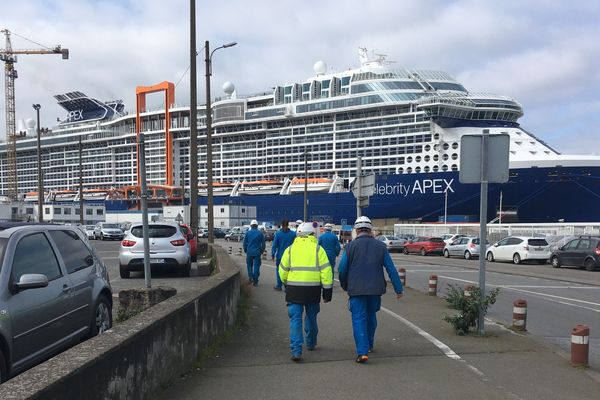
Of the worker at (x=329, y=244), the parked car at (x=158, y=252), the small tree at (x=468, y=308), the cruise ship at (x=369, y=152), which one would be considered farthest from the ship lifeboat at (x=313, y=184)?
the small tree at (x=468, y=308)

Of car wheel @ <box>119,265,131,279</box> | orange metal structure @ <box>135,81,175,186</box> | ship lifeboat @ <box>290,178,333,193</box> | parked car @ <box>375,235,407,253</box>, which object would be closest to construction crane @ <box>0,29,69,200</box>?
orange metal structure @ <box>135,81,175,186</box>

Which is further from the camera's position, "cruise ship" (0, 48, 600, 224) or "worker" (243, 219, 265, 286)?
"cruise ship" (0, 48, 600, 224)

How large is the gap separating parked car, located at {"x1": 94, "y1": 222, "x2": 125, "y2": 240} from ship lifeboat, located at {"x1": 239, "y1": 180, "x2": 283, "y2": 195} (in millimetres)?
16559

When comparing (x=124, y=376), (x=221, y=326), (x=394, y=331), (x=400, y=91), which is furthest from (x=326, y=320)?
(x=400, y=91)

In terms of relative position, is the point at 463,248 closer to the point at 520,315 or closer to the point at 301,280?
the point at 520,315

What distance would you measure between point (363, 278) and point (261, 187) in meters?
52.7

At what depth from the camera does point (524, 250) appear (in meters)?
26.5

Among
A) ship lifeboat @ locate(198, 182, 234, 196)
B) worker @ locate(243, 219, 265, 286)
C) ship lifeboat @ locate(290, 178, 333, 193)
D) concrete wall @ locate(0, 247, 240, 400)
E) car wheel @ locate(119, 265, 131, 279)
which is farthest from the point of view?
ship lifeboat @ locate(198, 182, 234, 196)

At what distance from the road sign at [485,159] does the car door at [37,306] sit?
204 inches

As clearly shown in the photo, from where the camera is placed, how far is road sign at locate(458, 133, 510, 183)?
7582mm

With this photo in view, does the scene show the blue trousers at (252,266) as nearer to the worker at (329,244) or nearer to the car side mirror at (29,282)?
the worker at (329,244)

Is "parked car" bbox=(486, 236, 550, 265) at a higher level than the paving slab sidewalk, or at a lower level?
lower

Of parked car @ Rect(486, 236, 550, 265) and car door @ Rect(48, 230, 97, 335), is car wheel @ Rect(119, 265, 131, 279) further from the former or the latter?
parked car @ Rect(486, 236, 550, 265)

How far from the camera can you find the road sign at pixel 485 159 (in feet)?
24.9
